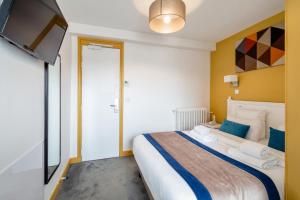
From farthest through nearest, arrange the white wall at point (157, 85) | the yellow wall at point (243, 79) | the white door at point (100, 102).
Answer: the white wall at point (157, 85) < the white door at point (100, 102) < the yellow wall at point (243, 79)

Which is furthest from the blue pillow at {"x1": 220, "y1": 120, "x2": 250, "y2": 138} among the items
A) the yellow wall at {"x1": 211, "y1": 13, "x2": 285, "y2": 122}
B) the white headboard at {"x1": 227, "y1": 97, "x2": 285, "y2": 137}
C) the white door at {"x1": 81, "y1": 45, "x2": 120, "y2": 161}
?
the white door at {"x1": 81, "y1": 45, "x2": 120, "y2": 161}

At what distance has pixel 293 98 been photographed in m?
1.08

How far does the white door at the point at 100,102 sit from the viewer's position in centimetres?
303

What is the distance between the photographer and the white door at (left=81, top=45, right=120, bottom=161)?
303cm

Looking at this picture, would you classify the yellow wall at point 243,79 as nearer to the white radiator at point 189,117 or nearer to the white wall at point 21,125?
the white radiator at point 189,117

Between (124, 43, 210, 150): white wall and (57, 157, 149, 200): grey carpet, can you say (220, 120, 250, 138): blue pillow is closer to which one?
(124, 43, 210, 150): white wall

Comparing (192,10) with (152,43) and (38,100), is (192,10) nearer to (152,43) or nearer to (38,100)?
(152,43)

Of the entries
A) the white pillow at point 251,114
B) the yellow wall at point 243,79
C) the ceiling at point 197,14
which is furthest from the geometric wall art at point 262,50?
the white pillow at point 251,114

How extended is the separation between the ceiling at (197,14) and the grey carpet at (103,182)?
2.67m

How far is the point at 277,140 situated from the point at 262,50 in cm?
163

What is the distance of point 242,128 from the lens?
2.39m

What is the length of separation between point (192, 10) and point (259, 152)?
7.11 ft

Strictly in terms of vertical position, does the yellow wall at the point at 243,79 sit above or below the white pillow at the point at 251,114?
above

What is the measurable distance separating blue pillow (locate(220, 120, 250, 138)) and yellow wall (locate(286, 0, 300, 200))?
1308 millimetres
